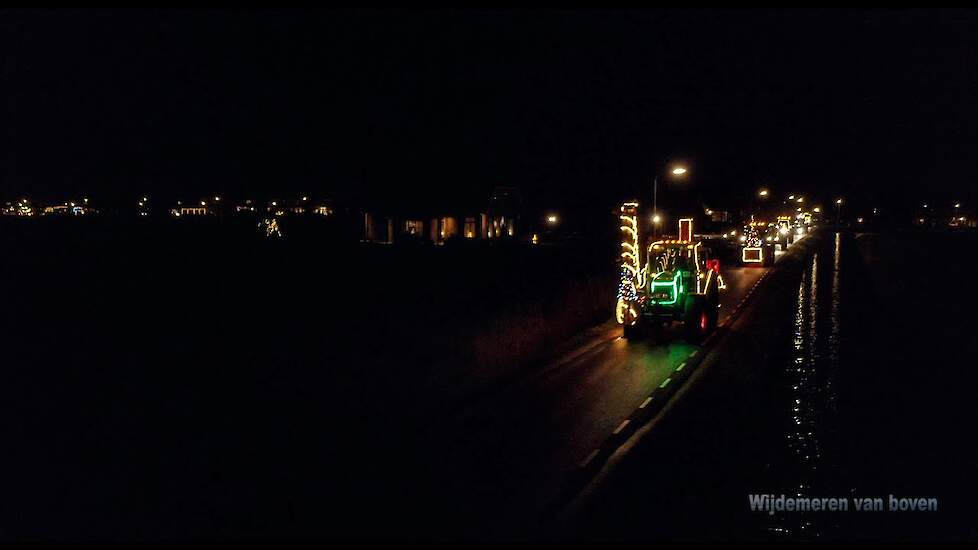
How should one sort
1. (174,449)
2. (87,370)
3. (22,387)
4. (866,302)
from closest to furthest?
(174,449), (22,387), (87,370), (866,302)

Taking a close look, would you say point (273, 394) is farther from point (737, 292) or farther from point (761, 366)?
point (737, 292)

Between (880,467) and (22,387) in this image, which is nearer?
(880,467)

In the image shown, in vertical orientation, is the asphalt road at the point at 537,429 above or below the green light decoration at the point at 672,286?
below

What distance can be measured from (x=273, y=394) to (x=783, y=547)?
7.46 meters

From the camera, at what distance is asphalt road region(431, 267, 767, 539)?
8320 mm

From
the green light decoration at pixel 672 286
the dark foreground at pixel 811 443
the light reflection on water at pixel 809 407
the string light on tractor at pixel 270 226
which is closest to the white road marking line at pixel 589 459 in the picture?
the dark foreground at pixel 811 443

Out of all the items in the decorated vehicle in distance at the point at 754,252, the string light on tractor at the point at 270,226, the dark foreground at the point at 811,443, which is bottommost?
the dark foreground at the point at 811,443

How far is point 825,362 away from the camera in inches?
666

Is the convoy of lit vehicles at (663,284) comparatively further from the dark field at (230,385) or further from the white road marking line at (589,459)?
the white road marking line at (589,459)

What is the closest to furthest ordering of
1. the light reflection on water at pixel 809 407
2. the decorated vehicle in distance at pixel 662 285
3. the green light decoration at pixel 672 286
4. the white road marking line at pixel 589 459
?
the light reflection on water at pixel 809 407
the white road marking line at pixel 589 459
the decorated vehicle in distance at pixel 662 285
the green light decoration at pixel 672 286

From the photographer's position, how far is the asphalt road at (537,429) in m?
8.32

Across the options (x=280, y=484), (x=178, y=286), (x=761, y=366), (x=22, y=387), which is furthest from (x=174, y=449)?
(x=761, y=366)

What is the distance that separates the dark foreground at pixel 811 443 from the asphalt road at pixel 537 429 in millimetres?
624

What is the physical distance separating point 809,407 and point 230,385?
849 cm
